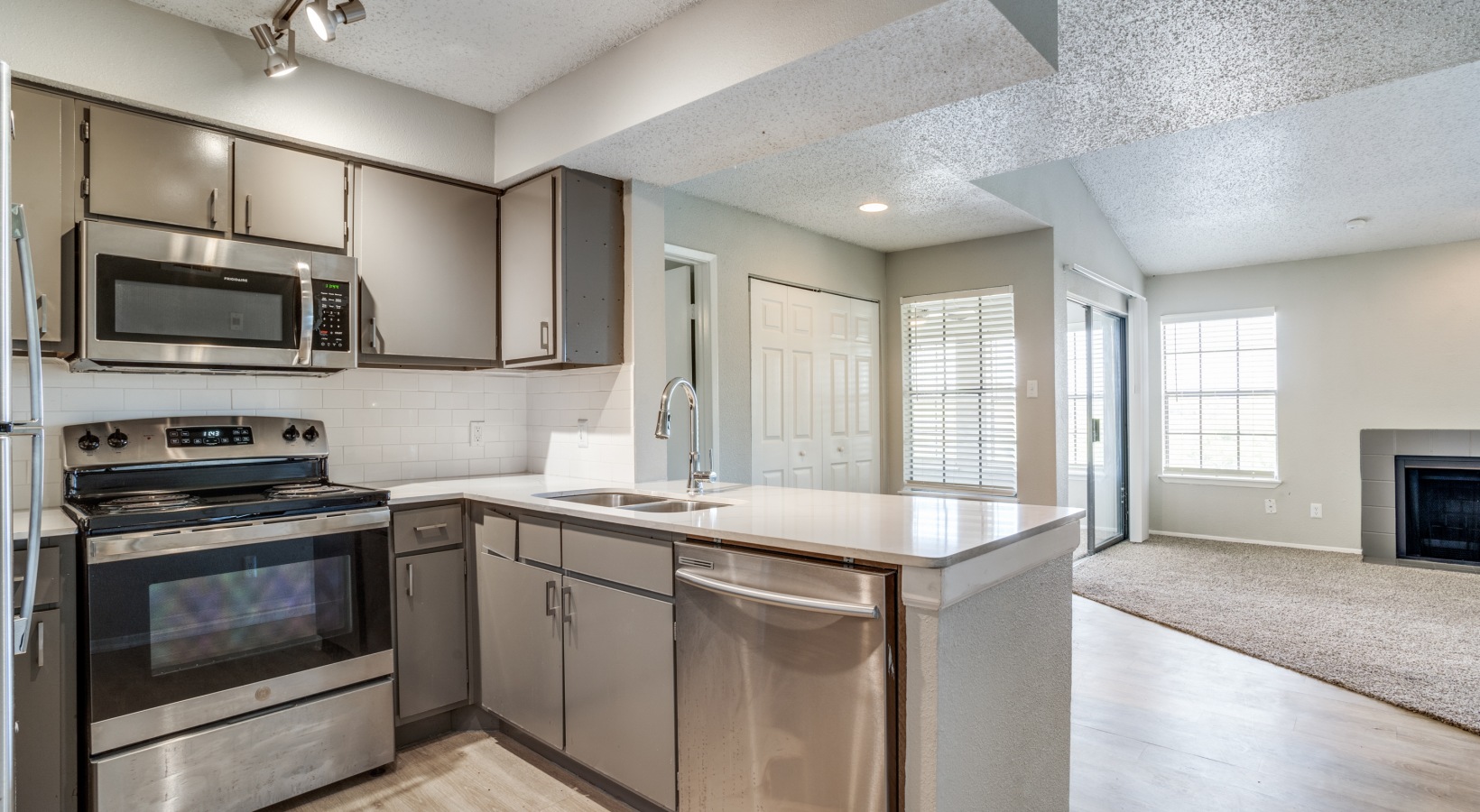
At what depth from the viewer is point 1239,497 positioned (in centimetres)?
626

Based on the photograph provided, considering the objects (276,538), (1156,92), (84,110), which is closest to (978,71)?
(1156,92)

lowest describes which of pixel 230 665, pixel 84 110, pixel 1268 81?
pixel 230 665

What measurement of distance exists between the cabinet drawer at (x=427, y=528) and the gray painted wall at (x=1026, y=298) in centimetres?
346

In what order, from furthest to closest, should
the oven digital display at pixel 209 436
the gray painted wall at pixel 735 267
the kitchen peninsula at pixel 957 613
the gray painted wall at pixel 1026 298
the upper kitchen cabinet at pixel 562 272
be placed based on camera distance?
the gray painted wall at pixel 1026 298, the gray painted wall at pixel 735 267, the upper kitchen cabinet at pixel 562 272, the oven digital display at pixel 209 436, the kitchen peninsula at pixel 957 613

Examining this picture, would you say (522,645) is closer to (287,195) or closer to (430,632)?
(430,632)

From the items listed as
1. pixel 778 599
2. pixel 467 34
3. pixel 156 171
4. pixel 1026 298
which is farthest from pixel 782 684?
pixel 1026 298

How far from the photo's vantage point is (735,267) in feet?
Answer: 13.8

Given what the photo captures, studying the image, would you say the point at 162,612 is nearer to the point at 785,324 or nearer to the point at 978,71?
the point at 978,71

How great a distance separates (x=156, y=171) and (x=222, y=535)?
3.94ft

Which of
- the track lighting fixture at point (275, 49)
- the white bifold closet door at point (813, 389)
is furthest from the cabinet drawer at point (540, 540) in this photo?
the white bifold closet door at point (813, 389)

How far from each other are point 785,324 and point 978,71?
2.51m

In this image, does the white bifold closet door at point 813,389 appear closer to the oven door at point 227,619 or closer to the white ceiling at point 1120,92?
the white ceiling at point 1120,92

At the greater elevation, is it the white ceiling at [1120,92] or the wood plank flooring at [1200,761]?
the white ceiling at [1120,92]

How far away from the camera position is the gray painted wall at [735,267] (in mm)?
3957
